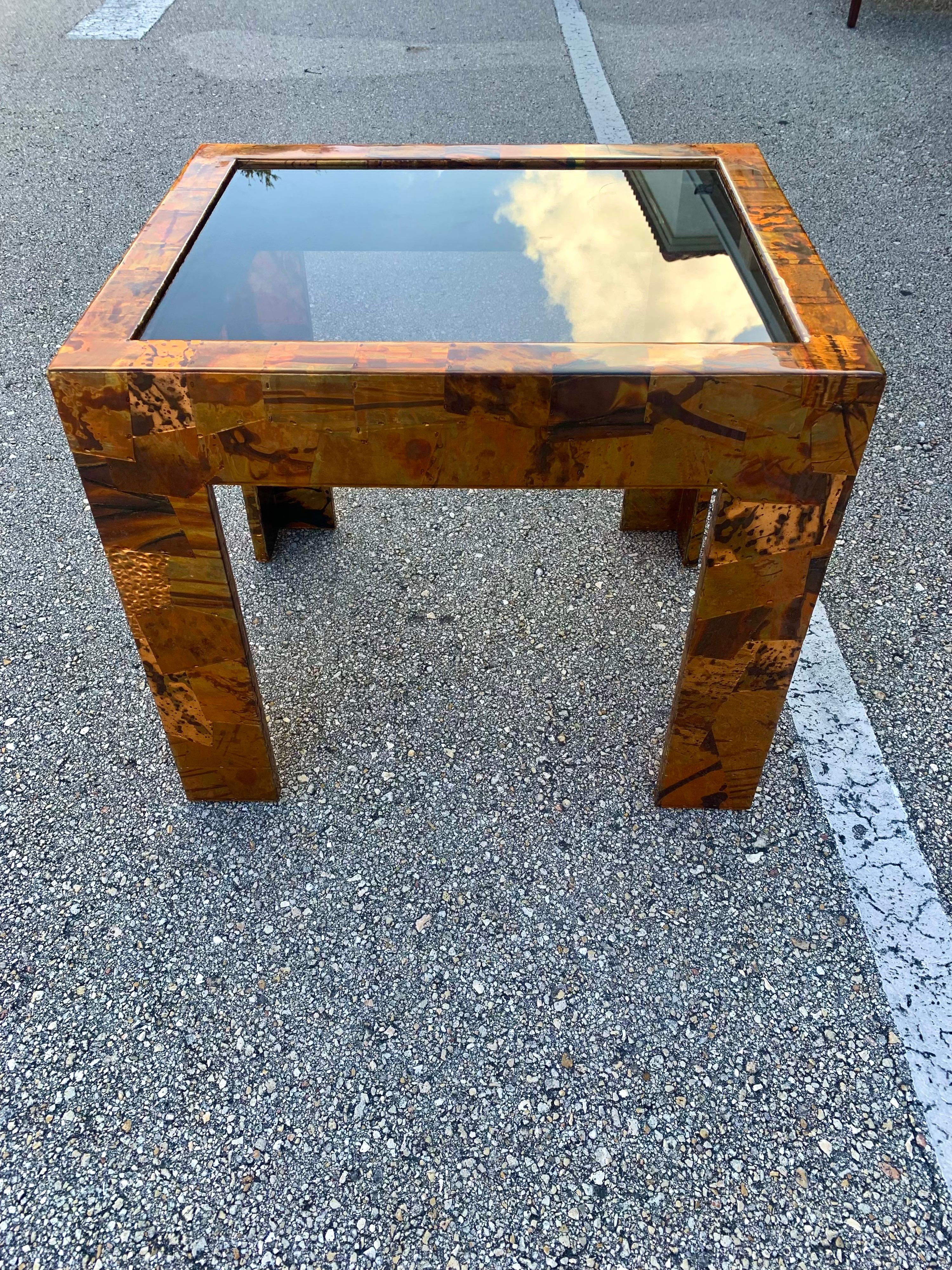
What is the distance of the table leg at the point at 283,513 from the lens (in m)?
1.88

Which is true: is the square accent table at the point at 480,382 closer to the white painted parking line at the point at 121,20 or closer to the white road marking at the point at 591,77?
the white road marking at the point at 591,77

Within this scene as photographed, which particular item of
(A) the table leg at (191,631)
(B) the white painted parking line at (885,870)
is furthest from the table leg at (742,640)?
(A) the table leg at (191,631)

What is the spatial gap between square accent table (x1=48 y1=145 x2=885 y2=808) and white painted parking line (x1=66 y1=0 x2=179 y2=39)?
4450mm

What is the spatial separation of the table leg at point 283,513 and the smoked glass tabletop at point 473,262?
0.55 meters

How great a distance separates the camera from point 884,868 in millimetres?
1387

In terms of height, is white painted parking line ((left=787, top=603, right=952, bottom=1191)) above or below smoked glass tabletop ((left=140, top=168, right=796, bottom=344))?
below

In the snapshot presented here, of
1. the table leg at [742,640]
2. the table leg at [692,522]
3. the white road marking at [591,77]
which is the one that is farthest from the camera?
the white road marking at [591,77]

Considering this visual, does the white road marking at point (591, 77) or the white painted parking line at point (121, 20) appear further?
the white painted parking line at point (121, 20)

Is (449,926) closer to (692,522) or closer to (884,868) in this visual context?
(884,868)

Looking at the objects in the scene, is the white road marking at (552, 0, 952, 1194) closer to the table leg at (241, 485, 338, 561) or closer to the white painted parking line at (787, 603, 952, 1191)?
the white painted parking line at (787, 603, 952, 1191)

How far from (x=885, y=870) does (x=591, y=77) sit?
4318 millimetres

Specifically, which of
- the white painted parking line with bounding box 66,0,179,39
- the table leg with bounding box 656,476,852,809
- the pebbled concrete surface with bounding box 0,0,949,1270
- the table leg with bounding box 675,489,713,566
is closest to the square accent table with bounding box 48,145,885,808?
the table leg with bounding box 656,476,852,809

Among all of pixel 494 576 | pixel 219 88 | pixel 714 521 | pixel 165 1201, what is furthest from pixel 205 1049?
pixel 219 88

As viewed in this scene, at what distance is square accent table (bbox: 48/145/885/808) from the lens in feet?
3.51
